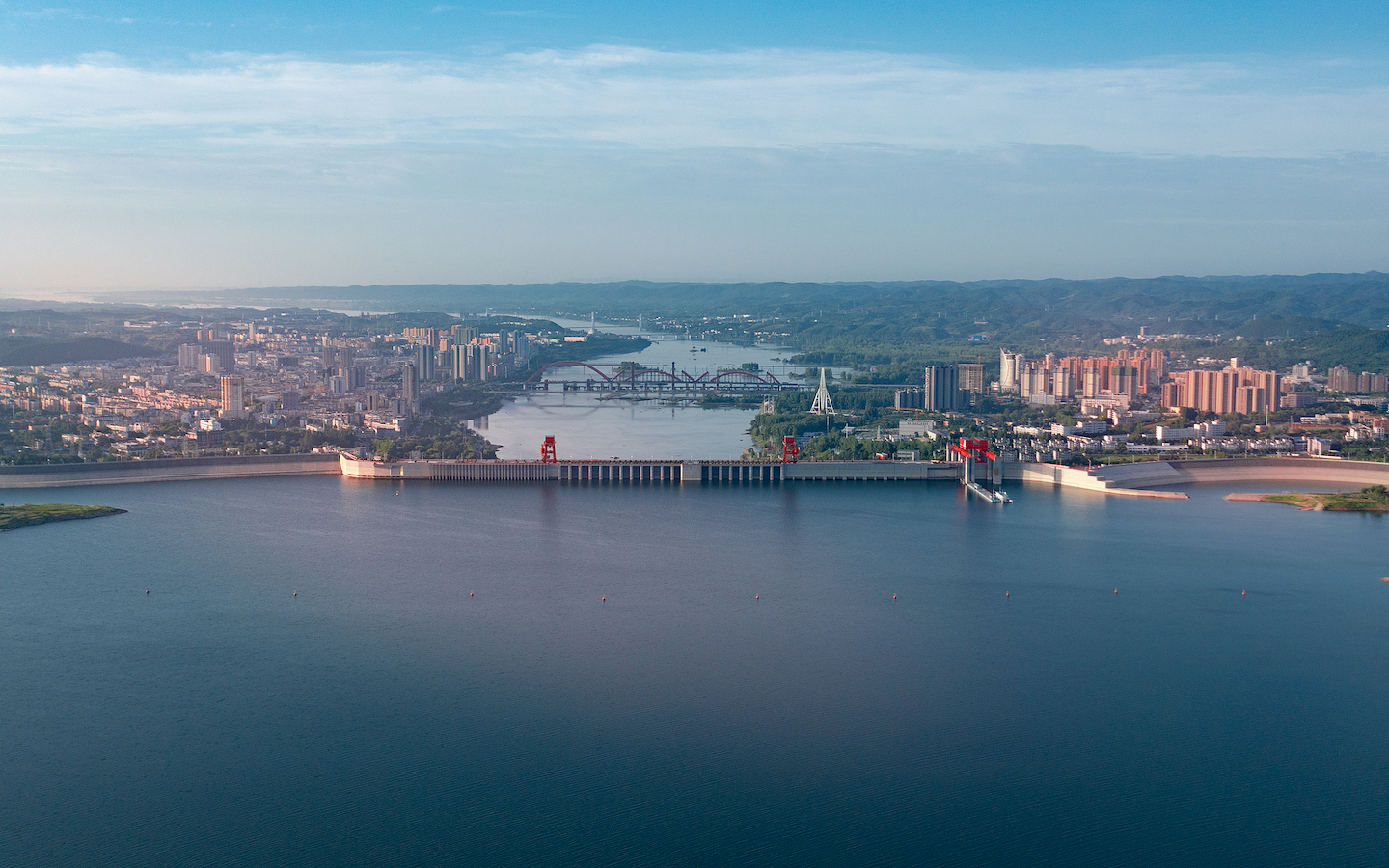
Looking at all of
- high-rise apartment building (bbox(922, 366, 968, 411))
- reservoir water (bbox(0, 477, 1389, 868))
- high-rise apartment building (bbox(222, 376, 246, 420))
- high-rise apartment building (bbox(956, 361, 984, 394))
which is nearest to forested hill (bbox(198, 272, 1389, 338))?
high-rise apartment building (bbox(956, 361, 984, 394))

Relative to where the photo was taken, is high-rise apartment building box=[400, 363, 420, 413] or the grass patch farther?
high-rise apartment building box=[400, 363, 420, 413]


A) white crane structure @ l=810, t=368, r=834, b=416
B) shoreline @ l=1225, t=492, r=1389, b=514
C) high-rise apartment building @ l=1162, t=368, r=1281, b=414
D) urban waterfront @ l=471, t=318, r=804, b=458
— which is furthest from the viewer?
white crane structure @ l=810, t=368, r=834, b=416

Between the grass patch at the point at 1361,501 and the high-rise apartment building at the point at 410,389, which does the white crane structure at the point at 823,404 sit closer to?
the high-rise apartment building at the point at 410,389

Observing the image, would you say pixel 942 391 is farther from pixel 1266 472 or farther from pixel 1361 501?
pixel 1361 501

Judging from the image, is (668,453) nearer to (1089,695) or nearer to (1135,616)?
(1135,616)

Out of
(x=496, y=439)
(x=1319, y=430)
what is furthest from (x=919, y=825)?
(x=1319, y=430)

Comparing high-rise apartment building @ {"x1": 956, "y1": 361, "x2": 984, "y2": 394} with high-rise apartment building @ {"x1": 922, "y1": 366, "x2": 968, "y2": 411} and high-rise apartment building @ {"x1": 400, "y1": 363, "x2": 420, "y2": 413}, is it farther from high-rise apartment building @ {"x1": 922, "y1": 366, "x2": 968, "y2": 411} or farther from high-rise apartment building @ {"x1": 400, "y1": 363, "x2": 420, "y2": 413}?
high-rise apartment building @ {"x1": 400, "y1": 363, "x2": 420, "y2": 413}
